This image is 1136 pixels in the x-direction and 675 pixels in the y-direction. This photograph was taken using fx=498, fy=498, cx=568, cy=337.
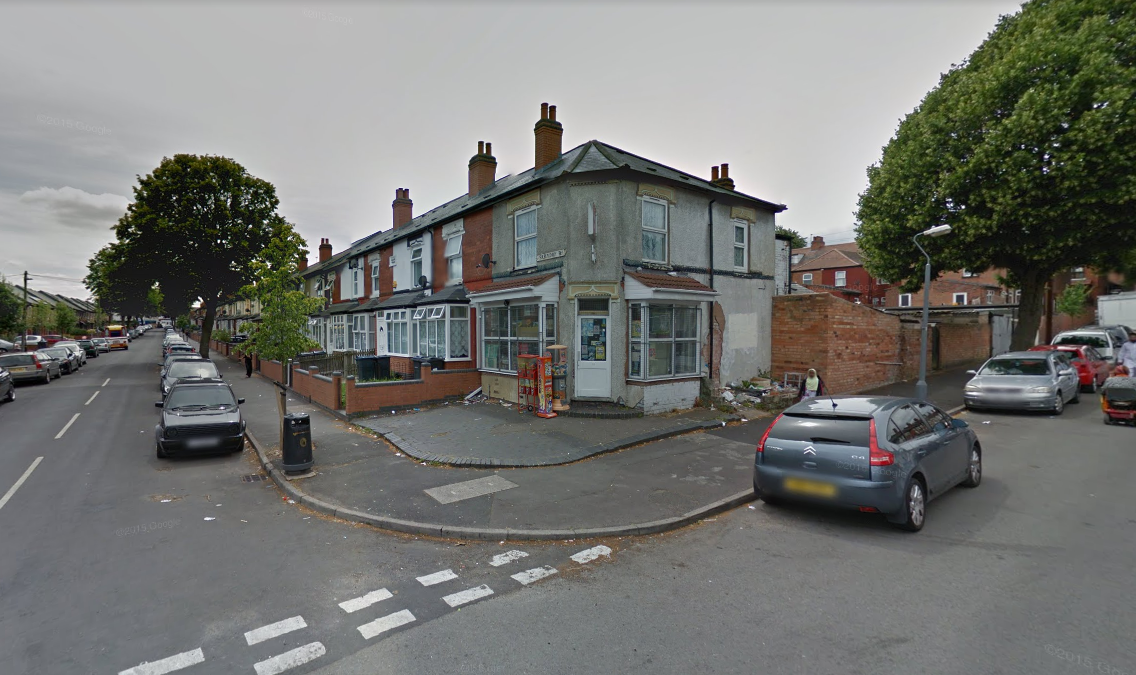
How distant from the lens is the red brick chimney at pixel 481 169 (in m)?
21.0

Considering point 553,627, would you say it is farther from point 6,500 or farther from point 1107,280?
point 1107,280

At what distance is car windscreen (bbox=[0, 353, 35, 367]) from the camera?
20.6 m

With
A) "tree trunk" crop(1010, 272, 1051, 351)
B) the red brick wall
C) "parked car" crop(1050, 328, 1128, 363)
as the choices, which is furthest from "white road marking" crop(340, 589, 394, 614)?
"parked car" crop(1050, 328, 1128, 363)

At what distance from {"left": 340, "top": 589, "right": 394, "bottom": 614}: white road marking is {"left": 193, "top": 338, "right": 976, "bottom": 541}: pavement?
4.47ft

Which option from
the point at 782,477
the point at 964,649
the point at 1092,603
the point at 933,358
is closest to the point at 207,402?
the point at 782,477

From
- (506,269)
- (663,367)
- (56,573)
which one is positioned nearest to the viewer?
(56,573)

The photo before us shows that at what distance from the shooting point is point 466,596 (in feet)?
14.5

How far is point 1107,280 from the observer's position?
36.1 meters

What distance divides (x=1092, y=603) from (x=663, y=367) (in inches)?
355

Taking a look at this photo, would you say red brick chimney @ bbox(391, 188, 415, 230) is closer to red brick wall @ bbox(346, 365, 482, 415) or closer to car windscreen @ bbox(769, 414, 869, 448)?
red brick wall @ bbox(346, 365, 482, 415)

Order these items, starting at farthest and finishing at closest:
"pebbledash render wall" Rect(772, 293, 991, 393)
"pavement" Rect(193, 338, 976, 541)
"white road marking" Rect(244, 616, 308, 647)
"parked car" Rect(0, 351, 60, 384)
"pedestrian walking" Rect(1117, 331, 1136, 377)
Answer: "parked car" Rect(0, 351, 60, 384) → "pebbledash render wall" Rect(772, 293, 991, 393) → "pedestrian walking" Rect(1117, 331, 1136, 377) → "pavement" Rect(193, 338, 976, 541) → "white road marking" Rect(244, 616, 308, 647)

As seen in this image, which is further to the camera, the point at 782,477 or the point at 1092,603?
the point at 782,477

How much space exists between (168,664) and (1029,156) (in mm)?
21341

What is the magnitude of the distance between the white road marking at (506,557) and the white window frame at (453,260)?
516 inches
